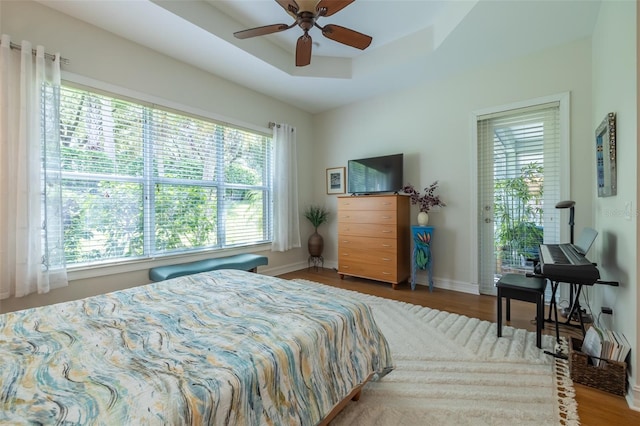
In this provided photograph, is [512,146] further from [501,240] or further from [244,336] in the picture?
[244,336]

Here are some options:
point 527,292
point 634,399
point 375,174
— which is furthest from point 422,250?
point 634,399

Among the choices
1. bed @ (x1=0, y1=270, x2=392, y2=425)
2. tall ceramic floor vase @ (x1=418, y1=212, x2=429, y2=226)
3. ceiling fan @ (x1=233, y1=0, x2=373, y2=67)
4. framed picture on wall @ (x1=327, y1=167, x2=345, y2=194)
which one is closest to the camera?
bed @ (x1=0, y1=270, x2=392, y2=425)

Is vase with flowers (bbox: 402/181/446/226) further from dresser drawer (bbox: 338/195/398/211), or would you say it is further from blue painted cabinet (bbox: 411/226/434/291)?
dresser drawer (bbox: 338/195/398/211)

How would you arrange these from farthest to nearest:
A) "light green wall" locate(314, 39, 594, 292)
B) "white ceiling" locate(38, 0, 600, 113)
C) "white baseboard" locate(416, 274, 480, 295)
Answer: "white baseboard" locate(416, 274, 480, 295) → "light green wall" locate(314, 39, 594, 292) → "white ceiling" locate(38, 0, 600, 113)

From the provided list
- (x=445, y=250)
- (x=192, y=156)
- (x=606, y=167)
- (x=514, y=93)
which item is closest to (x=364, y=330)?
(x=606, y=167)

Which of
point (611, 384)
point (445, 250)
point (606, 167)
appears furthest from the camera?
point (445, 250)

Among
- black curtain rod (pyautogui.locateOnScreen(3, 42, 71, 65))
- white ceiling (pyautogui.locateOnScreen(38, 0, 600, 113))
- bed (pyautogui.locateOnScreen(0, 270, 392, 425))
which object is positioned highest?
white ceiling (pyautogui.locateOnScreen(38, 0, 600, 113))

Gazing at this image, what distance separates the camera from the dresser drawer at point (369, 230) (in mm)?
3698

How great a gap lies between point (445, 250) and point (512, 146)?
60.1 inches

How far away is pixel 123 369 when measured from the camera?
0.90 metres

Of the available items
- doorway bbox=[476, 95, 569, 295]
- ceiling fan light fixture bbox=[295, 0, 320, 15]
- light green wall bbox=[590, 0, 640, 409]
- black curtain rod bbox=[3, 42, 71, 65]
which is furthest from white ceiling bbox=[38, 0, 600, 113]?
ceiling fan light fixture bbox=[295, 0, 320, 15]

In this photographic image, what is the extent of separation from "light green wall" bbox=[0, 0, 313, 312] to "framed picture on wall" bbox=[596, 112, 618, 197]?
382 centimetres

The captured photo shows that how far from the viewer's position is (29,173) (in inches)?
86.4

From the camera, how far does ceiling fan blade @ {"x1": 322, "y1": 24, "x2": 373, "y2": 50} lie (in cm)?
224
